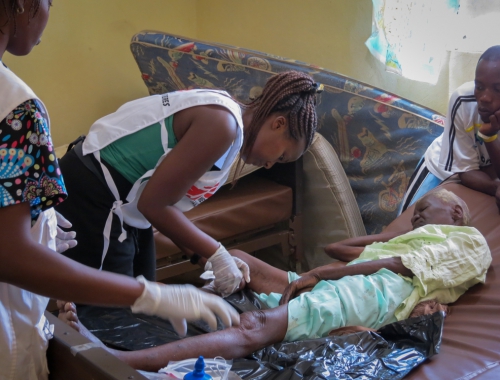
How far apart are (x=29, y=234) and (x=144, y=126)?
77 centimetres

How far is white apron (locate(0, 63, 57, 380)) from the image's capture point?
88 centimetres

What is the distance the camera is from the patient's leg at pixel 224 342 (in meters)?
1.34

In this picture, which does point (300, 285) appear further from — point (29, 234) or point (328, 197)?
point (29, 234)

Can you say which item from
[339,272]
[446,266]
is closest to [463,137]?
[446,266]

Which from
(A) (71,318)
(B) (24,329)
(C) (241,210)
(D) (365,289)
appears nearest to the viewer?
(B) (24,329)

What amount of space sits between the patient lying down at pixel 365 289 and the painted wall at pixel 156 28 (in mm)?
1047

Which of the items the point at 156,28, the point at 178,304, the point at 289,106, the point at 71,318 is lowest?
the point at 71,318

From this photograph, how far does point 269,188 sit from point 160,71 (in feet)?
3.26

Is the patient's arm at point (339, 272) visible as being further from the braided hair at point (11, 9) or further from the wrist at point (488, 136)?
the braided hair at point (11, 9)

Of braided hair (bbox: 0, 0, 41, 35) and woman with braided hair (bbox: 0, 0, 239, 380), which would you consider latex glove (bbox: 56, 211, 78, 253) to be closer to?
woman with braided hair (bbox: 0, 0, 239, 380)

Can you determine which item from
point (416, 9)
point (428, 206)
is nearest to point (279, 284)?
point (428, 206)

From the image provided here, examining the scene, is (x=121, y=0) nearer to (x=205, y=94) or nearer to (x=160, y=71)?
(x=160, y=71)

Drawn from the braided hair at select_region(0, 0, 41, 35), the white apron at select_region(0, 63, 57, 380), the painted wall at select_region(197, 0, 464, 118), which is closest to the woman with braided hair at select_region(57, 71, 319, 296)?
the white apron at select_region(0, 63, 57, 380)

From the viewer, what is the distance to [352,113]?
9.07 ft
